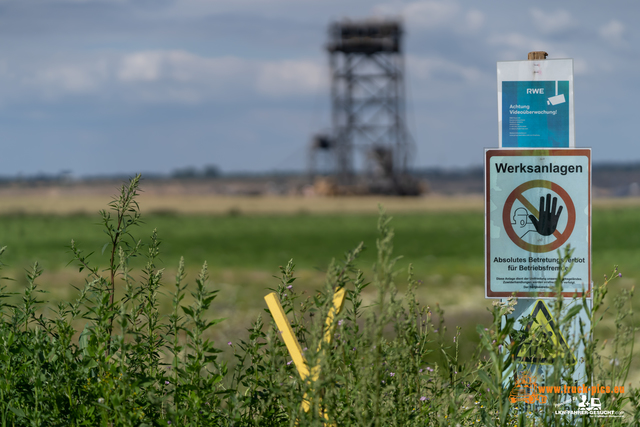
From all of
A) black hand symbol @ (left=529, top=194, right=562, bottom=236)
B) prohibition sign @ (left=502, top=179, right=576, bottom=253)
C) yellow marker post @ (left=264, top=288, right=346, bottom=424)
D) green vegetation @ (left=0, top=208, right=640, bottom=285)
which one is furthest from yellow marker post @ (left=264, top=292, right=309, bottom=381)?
green vegetation @ (left=0, top=208, right=640, bottom=285)

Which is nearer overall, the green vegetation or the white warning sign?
the white warning sign

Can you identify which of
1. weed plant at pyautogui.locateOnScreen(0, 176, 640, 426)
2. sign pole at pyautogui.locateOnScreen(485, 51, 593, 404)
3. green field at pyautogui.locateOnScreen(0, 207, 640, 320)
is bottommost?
green field at pyautogui.locateOnScreen(0, 207, 640, 320)

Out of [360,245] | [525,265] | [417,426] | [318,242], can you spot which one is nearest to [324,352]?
[360,245]

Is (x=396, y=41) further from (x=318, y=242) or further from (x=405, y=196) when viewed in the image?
(x=318, y=242)

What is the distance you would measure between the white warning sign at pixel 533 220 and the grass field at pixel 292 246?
0.61 m

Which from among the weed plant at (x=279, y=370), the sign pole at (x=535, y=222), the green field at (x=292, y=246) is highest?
the sign pole at (x=535, y=222)

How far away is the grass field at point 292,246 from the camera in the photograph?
16344 mm

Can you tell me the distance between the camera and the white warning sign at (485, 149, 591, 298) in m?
3.42

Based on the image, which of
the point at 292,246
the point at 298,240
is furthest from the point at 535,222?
the point at 298,240

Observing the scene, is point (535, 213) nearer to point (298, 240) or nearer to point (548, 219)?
point (548, 219)

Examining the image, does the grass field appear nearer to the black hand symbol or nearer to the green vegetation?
the green vegetation

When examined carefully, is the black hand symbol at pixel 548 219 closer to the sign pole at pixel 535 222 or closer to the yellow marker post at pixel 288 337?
the sign pole at pixel 535 222

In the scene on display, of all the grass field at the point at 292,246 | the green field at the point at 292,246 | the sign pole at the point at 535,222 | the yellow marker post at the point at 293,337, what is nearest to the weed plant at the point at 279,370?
the yellow marker post at the point at 293,337

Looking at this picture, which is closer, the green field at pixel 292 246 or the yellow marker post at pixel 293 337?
the yellow marker post at pixel 293 337
